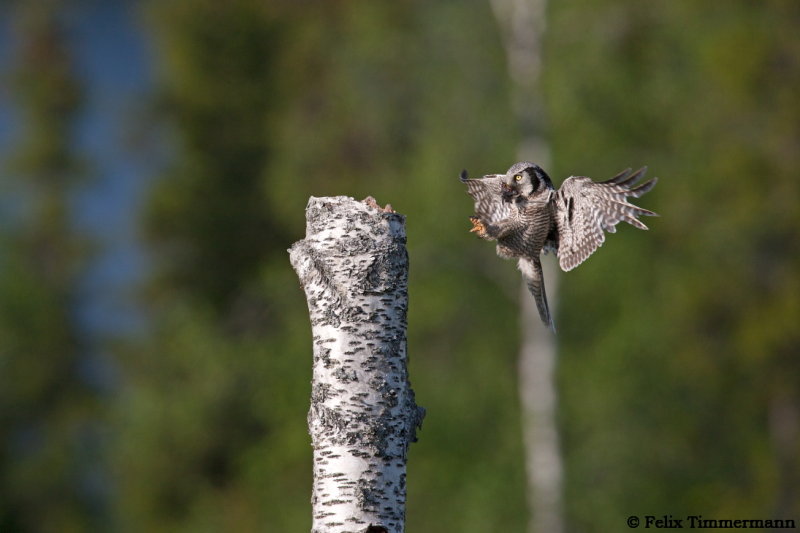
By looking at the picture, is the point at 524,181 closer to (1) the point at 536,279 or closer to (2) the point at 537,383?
(1) the point at 536,279

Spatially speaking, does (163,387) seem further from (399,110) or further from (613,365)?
(613,365)

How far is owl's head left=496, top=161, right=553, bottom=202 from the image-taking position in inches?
218

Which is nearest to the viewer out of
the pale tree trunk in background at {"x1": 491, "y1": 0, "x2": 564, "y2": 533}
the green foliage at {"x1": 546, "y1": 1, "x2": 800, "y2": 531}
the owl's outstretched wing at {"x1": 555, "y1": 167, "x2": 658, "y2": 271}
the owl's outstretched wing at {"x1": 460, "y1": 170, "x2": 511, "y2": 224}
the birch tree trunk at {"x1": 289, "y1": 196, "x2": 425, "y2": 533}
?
the birch tree trunk at {"x1": 289, "y1": 196, "x2": 425, "y2": 533}

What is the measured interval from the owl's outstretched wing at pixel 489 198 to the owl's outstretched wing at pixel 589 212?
28cm

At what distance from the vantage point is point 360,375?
4.33 m

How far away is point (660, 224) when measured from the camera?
1521cm

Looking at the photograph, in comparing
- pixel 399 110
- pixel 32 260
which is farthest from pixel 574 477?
pixel 32 260

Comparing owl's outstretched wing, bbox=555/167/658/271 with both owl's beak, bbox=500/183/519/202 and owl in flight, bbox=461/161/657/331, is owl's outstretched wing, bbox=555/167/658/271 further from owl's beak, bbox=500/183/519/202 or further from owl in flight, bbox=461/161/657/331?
owl's beak, bbox=500/183/519/202

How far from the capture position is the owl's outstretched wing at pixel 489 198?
569cm

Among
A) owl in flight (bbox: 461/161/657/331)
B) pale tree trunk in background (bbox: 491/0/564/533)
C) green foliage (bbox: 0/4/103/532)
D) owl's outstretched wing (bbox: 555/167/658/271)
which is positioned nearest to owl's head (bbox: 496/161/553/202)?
owl in flight (bbox: 461/161/657/331)

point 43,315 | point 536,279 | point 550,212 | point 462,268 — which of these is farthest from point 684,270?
point 43,315

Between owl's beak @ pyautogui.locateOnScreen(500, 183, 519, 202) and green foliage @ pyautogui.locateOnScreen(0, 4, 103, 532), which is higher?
green foliage @ pyautogui.locateOnScreen(0, 4, 103, 532)

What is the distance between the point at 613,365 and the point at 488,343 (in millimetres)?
1415

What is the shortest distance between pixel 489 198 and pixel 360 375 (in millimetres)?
1866
